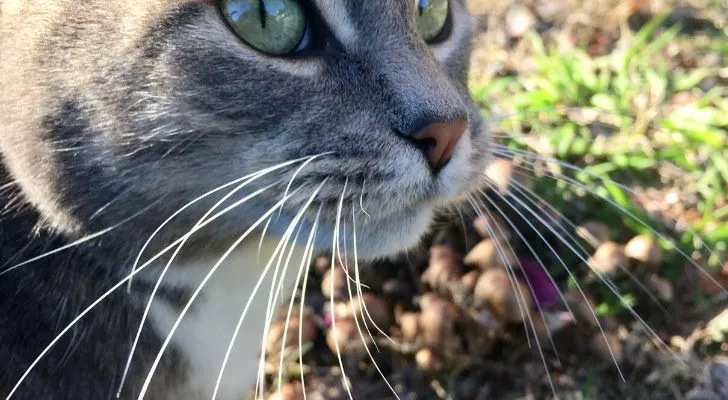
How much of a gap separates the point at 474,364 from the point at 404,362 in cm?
18

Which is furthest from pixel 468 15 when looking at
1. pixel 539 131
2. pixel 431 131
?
pixel 539 131

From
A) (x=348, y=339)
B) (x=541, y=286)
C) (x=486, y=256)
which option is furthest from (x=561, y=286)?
(x=348, y=339)

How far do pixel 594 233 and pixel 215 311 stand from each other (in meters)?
1.08

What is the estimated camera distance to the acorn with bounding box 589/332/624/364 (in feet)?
6.17

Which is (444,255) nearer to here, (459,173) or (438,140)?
(459,173)

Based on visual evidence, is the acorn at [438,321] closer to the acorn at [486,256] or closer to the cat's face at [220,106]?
the acorn at [486,256]

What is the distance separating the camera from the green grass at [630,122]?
2.21m

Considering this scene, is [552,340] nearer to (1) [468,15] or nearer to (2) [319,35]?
(1) [468,15]

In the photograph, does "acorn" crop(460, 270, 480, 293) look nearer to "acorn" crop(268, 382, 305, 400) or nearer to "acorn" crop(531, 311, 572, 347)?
"acorn" crop(531, 311, 572, 347)

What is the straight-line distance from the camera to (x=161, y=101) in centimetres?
116

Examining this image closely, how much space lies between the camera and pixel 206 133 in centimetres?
117

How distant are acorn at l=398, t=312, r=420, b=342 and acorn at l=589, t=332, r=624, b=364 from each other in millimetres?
430

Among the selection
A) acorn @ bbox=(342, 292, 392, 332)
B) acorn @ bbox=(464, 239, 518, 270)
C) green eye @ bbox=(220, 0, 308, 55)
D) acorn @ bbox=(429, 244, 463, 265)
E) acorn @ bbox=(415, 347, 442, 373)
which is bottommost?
acorn @ bbox=(415, 347, 442, 373)

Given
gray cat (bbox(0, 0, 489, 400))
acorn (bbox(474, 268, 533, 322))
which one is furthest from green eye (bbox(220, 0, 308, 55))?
acorn (bbox(474, 268, 533, 322))
